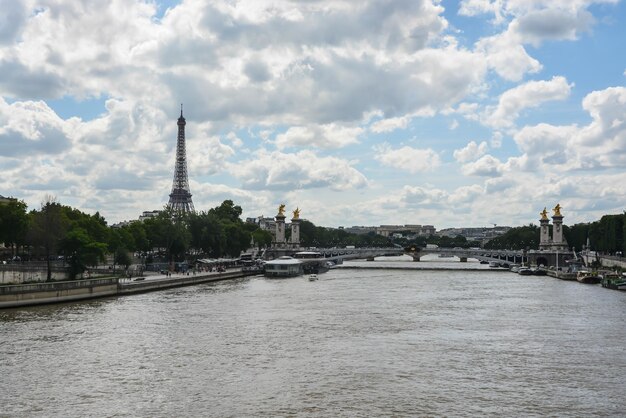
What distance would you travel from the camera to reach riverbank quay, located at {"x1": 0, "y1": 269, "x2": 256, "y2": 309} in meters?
43.6

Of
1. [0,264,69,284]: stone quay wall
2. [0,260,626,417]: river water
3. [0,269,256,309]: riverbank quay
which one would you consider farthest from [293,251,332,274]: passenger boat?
[0,260,626,417]: river water

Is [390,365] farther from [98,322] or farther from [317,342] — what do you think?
[98,322]

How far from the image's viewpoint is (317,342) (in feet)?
110

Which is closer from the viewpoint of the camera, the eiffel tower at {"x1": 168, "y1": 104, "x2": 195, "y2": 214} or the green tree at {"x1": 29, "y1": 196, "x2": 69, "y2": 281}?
the green tree at {"x1": 29, "y1": 196, "x2": 69, "y2": 281}

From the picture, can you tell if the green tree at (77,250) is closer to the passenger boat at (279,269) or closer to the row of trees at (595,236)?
the passenger boat at (279,269)

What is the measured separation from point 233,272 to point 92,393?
66499 mm

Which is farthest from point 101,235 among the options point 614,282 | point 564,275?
point 564,275

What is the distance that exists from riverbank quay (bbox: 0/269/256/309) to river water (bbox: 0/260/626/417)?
1.23m

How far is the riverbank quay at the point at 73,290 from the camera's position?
43.6 m

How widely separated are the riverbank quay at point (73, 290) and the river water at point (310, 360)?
1.23 m

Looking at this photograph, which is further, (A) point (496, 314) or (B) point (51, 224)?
(B) point (51, 224)

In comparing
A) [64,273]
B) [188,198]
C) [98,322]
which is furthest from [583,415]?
[188,198]

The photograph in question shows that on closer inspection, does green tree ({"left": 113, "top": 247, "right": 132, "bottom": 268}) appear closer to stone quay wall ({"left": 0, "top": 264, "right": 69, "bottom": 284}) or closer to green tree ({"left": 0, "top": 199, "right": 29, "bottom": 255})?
green tree ({"left": 0, "top": 199, "right": 29, "bottom": 255})

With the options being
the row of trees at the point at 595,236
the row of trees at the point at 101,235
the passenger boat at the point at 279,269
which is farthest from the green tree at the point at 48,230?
the row of trees at the point at 595,236
